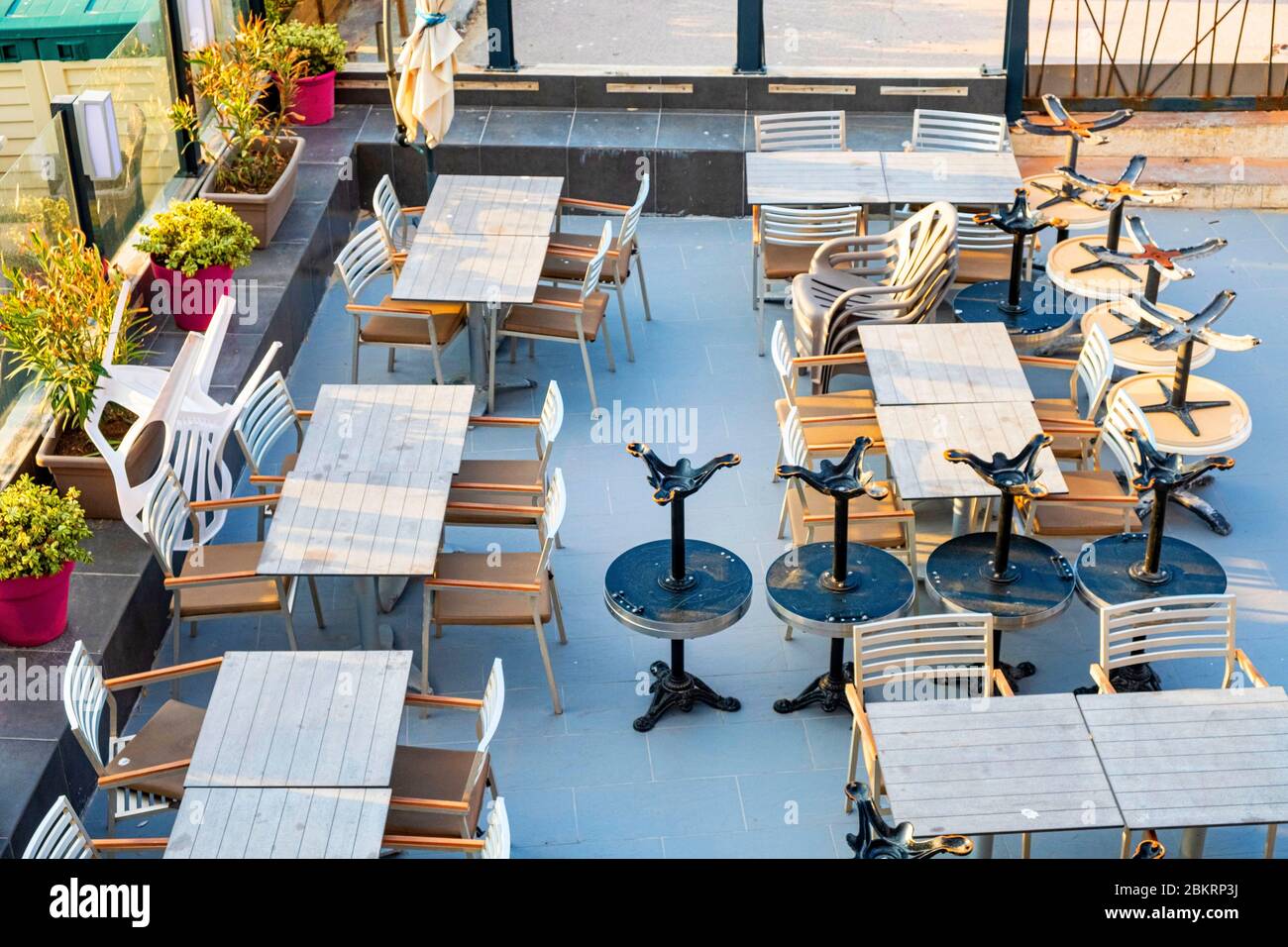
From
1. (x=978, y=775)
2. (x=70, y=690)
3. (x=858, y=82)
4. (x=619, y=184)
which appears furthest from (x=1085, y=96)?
(x=70, y=690)

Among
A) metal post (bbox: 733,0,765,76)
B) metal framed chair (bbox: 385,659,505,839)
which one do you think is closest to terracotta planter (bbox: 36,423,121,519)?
metal framed chair (bbox: 385,659,505,839)

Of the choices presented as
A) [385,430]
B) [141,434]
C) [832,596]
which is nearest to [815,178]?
[385,430]

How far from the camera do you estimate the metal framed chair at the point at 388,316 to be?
30.2 ft

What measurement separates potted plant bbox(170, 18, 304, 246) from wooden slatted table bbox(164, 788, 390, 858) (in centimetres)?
557

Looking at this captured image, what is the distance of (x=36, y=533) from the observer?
21.8ft

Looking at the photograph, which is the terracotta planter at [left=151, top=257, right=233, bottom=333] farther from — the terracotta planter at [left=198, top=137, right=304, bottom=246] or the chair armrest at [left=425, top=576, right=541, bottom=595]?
the chair armrest at [left=425, top=576, right=541, bottom=595]

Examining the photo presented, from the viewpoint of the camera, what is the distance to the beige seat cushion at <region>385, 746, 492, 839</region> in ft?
19.4

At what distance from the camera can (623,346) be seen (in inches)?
399

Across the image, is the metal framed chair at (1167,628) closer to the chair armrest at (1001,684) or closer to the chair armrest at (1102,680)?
the chair armrest at (1102,680)

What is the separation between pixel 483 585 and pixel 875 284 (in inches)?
147

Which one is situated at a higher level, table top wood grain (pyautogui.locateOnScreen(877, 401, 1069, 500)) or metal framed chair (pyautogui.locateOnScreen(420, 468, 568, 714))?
table top wood grain (pyautogui.locateOnScreen(877, 401, 1069, 500))

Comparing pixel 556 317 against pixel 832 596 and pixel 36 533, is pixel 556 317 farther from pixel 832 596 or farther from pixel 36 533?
pixel 36 533

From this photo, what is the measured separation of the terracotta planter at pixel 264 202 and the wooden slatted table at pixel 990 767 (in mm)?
6005
